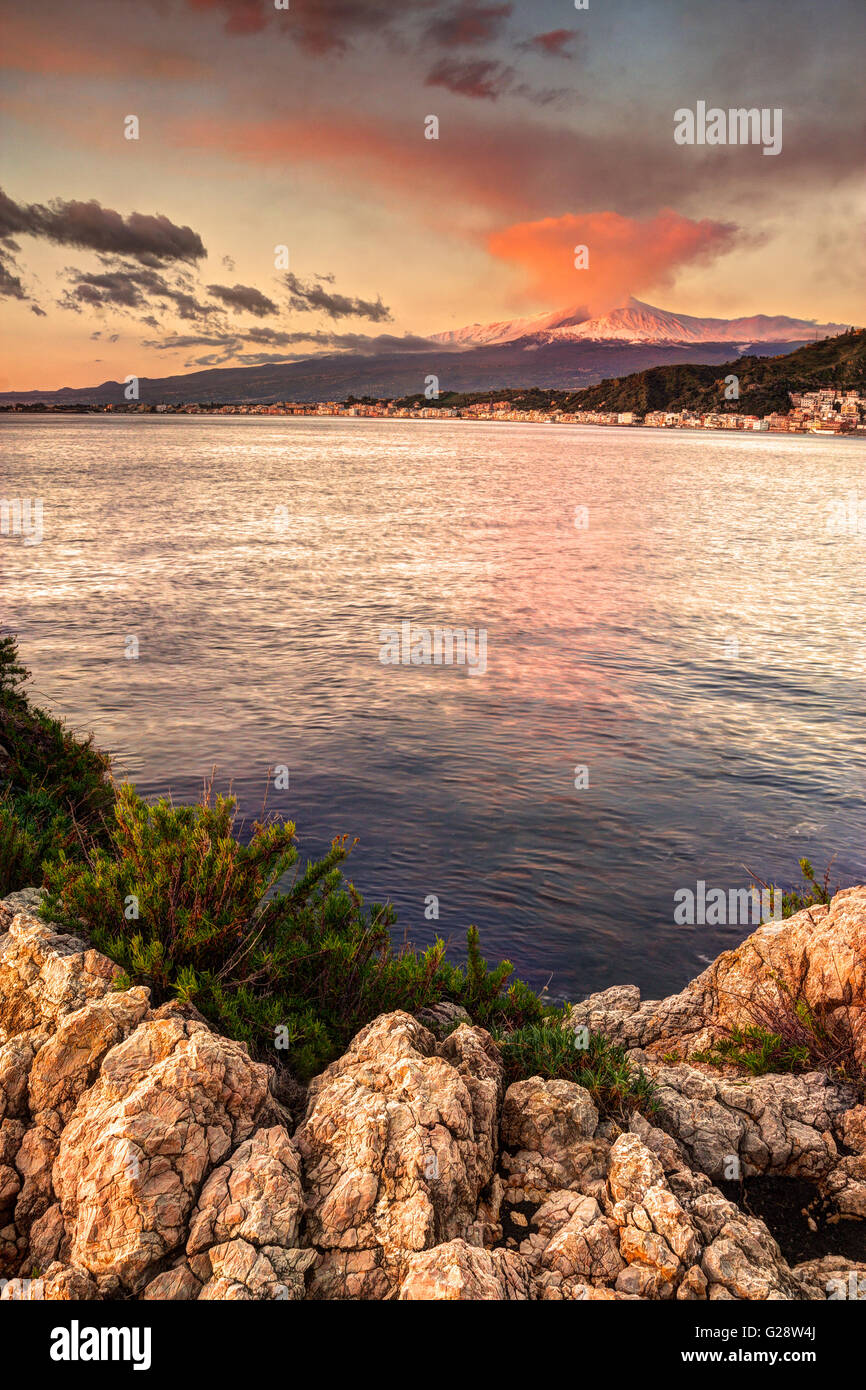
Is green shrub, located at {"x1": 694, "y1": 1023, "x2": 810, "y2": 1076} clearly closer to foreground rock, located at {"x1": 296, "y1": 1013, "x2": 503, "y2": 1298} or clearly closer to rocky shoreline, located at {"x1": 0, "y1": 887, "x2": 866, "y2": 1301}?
rocky shoreline, located at {"x1": 0, "y1": 887, "x2": 866, "y2": 1301}

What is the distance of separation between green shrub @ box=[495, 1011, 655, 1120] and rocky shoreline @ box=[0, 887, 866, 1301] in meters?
0.17

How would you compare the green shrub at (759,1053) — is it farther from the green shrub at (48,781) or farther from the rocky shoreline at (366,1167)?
the green shrub at (48,781)

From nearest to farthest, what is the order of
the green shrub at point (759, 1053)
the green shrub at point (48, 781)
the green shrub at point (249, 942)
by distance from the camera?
the green shrub at point (249, 942) → the green shrub at point (759, 1053) → the green shrub at point (48, 781)

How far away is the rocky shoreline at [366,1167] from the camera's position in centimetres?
496

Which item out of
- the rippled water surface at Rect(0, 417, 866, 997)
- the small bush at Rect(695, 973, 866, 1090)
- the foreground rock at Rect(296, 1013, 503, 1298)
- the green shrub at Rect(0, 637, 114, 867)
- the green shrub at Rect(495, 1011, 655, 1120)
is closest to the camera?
the foreground rock at Rect(296, 1013, 503, 1298)

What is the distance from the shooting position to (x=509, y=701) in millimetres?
23125

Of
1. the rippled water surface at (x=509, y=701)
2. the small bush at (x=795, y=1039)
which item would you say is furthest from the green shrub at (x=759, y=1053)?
the rippled water surface at (x=509, y=701)

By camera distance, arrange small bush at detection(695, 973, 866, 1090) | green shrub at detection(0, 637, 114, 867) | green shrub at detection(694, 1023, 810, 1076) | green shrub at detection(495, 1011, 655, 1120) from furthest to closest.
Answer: green shrub at detection(0, 637, 114, 867) → green shrub at detection(694, 1023, 810, 1076) → small bush at detection(695, 973, 866, 1090) → green shrub at detection(495, 1011, 655, 1120)

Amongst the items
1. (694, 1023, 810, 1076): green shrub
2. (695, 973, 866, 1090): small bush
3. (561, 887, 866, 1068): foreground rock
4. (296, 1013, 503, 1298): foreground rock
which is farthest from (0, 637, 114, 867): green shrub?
(695, 973, 866, 1090): small bush

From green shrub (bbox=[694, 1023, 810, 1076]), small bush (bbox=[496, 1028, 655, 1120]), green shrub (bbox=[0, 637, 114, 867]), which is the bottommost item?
green shrub (bbox=[694, 1023, 810, 1076])

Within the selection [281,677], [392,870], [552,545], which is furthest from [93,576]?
[392,870]

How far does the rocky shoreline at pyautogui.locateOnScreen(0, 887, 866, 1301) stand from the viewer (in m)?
4.96
